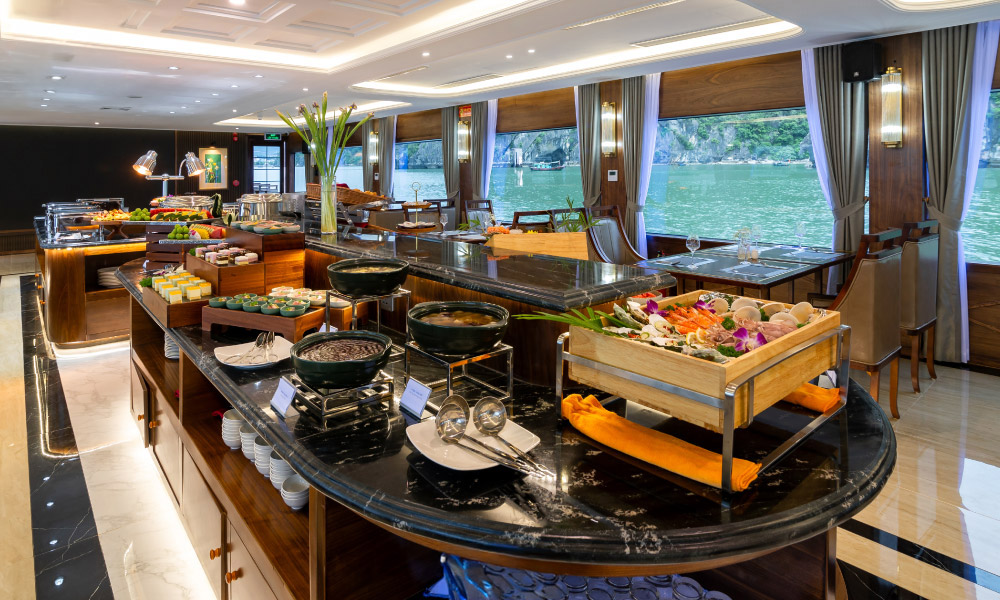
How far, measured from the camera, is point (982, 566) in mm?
2375

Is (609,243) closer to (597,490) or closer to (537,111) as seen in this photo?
(537,111)

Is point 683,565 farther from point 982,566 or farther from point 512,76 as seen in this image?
point 512,76

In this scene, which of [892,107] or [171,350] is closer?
[171,350]

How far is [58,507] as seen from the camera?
9.32 feet

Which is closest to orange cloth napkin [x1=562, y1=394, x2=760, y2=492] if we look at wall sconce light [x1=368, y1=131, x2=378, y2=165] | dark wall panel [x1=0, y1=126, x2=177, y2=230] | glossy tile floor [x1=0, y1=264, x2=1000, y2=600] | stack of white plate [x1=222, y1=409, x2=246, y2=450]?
stack of white plate [x1=222, y1=409, x2=246, y2=450]

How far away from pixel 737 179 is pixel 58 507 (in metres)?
6.78

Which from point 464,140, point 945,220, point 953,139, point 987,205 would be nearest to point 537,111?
point 464,140

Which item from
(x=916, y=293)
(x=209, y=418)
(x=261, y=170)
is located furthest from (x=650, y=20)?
(x=261, y=170)

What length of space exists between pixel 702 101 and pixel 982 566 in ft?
18.4

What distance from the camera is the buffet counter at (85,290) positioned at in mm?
5188

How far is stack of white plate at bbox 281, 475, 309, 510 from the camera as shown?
69.6 inches

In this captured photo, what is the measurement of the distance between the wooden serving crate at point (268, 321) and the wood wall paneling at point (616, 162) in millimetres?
6066

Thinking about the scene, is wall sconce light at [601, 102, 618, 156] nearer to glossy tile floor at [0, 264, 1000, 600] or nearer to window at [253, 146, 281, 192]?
glossy tile floor at [0, 264, 1000, 600]

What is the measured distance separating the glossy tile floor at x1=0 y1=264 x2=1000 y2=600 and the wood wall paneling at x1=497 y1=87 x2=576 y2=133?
5.67 m
